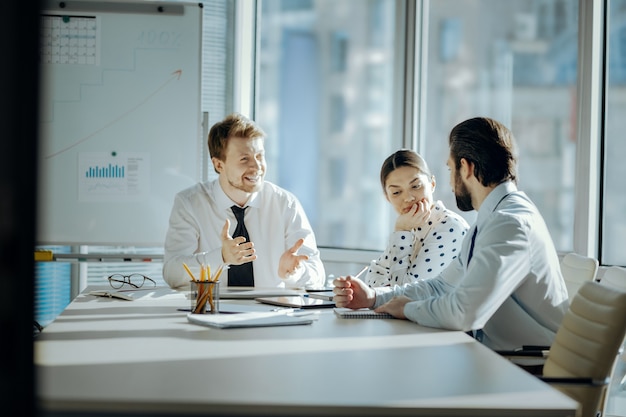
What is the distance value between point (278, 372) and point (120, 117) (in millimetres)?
2921

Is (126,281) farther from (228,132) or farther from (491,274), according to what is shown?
(491,274)

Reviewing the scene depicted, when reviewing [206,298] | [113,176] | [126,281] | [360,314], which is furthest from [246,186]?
[360,314]

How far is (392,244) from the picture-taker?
311 centimetres

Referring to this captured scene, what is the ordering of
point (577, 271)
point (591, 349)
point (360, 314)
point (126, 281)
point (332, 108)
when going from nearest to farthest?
1. point (591, 349)
2. point (360, 314)
3. point (577, 271)
4. point (126, 281)
5. point (332, 108)

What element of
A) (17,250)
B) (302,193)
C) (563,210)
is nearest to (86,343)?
(17,250)

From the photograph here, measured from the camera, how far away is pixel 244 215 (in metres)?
3.50

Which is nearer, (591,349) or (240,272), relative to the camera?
(591,349)

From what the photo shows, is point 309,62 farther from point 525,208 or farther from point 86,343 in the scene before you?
point 86,343

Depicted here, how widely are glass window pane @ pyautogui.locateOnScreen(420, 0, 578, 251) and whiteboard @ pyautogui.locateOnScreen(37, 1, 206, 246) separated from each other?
144 centimetres

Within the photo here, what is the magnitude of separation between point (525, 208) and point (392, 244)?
95 centimetres

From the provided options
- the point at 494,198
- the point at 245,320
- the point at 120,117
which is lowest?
the point at 245,320

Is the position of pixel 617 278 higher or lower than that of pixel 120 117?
lower

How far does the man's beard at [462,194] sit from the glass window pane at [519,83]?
1.52 meters

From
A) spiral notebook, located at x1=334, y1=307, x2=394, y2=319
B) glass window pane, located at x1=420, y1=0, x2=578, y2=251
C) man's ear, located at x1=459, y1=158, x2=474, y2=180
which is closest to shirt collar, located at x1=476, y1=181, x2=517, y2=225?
man's ear, located at x1=459, y1=158, x2=474, y2=180
